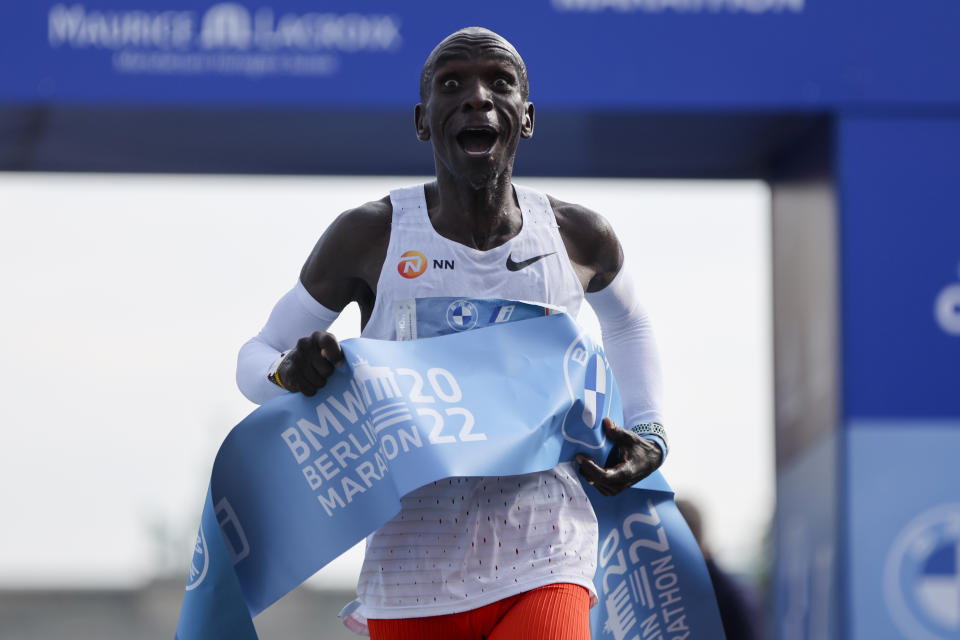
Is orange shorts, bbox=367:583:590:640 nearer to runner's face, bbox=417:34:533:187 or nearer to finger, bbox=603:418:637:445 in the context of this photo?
finger, bbox=603:418:637:445

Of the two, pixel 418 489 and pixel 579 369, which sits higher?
pixel 579 369

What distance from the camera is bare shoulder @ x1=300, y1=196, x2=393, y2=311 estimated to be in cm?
277

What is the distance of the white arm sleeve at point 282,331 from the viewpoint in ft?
9.23

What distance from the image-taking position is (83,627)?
715 inches

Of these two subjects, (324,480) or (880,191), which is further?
(880,191)

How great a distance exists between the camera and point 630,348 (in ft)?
9.88

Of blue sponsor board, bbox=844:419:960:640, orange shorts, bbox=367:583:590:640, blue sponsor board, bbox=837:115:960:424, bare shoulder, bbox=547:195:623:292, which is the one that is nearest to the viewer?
orange shorts, bbox=367:583:590:640

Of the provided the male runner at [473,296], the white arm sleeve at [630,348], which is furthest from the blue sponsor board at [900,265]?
the male runner at [473,296]

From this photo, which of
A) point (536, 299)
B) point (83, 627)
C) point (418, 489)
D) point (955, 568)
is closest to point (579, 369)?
point (536, 299)

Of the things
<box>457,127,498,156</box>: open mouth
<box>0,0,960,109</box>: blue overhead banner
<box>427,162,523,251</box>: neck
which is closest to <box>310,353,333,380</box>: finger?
<box>427,162,523,251</box>: neck

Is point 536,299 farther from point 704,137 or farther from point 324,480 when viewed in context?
point 704,137

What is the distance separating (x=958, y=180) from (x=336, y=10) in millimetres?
2270

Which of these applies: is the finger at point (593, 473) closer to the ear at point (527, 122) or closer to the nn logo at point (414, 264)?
the nn logo at point (414, 264)

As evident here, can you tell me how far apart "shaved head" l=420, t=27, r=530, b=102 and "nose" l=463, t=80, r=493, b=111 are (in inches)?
2.8
